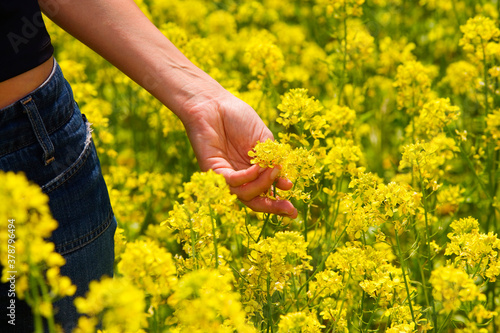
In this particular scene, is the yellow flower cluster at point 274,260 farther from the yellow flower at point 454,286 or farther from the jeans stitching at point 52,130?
the jeans stitching at point 52,130

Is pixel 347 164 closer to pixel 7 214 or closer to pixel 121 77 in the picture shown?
pixel 7 214

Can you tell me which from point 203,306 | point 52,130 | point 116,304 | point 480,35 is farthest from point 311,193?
point 116,304

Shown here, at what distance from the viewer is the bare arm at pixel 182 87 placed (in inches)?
58.4

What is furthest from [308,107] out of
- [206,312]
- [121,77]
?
[121,77]

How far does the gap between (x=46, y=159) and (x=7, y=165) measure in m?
0.09

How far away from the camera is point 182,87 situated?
5.29 ft

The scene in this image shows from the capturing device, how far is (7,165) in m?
1.29

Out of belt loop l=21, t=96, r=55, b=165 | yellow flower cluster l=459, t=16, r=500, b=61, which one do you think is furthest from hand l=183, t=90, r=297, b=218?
yellow flower cluster l=459, t=16, r=500, b=61

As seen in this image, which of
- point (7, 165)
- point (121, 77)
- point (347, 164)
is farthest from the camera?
point (121, 77)

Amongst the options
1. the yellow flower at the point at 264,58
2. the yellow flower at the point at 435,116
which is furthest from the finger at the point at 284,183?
the yellow flower at the point at 264,58

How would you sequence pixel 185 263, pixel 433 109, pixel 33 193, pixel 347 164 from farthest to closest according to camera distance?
pixel 433 109, pixel 347 164, pixel 185 263, pixel 33 193

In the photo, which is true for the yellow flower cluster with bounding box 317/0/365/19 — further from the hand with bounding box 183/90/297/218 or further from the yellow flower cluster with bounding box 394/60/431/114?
the hand with bounding box 183/90/297/218

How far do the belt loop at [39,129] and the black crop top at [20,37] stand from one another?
8 centimetres

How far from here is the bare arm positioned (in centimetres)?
148
